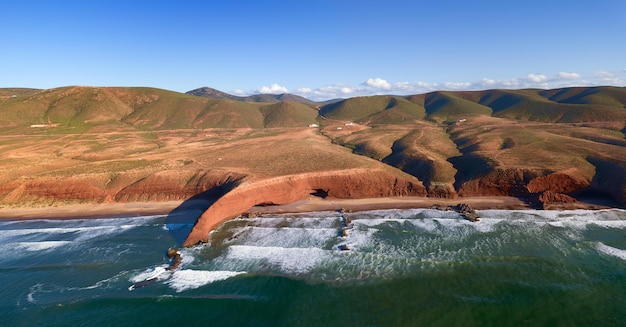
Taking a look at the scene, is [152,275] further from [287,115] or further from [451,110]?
[451,110]

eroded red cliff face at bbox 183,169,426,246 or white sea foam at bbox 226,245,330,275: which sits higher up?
eroded red cliff face at bbox 183,169,426,246

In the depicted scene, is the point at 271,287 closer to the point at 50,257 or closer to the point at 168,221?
the point at 168,221

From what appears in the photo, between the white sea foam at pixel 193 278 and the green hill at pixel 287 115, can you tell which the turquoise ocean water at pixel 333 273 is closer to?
the white sea foam at pixel 193 278

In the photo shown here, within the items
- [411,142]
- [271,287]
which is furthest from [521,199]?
[271,287]

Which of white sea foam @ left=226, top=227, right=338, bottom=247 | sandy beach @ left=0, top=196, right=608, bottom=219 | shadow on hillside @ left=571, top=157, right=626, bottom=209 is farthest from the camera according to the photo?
sandy beach @ left=0, top=196, right=608, bottom=219

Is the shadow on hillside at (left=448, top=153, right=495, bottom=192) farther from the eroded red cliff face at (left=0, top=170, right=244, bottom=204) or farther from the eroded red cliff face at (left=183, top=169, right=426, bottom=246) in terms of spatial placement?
the eroded red cliff face at (left=0, top=170, right=244, bottom=204)

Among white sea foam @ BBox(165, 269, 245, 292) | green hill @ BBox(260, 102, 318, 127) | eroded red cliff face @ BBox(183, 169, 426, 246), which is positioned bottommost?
white sea foam @ BBox(165, 269, 245, 292)

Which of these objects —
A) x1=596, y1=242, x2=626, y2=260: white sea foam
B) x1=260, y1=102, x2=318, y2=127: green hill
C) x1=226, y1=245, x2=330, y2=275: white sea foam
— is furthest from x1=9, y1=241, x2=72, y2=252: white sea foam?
x1=260, y1=102, x2=318, y2=127: green hill

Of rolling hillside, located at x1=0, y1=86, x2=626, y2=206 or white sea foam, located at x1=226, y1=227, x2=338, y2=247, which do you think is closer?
white sea foam, located at x1=226, y1=227, x2=338, y2=247
